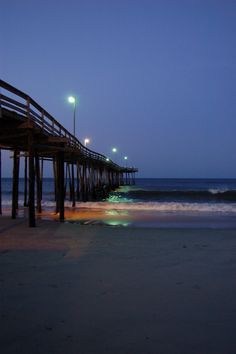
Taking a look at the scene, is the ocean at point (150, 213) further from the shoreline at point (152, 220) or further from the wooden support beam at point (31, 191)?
the wooden support beam at point (31, 191)

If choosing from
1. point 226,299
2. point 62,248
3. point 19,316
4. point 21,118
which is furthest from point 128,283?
point 21,118

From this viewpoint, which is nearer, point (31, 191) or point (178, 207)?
point (31, 191)

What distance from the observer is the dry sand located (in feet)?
12.5

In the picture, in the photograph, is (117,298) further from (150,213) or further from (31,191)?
(150,213)

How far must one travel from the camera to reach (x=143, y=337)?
3.91 meters

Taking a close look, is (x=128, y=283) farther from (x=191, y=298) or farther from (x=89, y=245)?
(x=89, y=245)

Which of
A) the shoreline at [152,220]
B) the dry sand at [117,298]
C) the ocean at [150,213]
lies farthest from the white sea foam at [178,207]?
the dry sand at [117,298]

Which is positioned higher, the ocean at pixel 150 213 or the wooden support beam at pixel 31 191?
the wooden support beam at pixel 31 191

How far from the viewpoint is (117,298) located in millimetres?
5062

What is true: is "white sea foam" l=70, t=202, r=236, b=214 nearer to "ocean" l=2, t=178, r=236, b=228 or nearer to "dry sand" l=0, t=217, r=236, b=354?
"ocean" l=2, t=178, r=236, b=228

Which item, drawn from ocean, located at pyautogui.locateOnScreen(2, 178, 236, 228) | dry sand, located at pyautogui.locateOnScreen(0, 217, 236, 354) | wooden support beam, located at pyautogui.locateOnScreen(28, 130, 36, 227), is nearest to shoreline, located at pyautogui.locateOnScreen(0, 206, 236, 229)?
ocean, located at pyautogui.locateOnScreen(2, 178, 236, 228)

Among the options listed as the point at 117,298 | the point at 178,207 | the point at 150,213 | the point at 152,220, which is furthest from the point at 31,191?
the point at 178,207

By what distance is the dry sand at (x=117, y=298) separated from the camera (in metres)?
3.81

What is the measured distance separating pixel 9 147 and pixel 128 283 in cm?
1241
